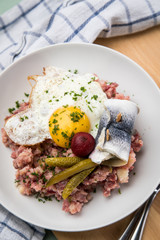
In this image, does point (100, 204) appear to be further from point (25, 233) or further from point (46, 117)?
point (46, 117)

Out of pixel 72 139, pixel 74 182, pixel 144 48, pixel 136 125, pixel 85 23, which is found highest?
pixel 85 23

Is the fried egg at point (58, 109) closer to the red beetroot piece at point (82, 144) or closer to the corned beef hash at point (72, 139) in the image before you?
the corned beef hash at point (72, 139)

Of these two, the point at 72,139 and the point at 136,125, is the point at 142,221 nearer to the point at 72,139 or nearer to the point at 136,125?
the point at 136,125

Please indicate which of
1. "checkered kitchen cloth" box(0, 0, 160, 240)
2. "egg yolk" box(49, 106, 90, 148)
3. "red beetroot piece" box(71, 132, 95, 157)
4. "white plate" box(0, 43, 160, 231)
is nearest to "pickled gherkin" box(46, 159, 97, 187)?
"red beetroot piece" box(71, 132, 95, 157)

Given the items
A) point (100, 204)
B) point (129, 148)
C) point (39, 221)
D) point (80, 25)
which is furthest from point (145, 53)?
point (39, 221)

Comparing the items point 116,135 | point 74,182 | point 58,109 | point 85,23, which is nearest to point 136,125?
point 116,135
